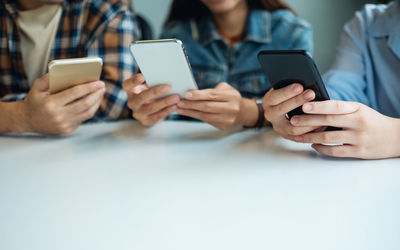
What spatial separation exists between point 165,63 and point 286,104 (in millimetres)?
248

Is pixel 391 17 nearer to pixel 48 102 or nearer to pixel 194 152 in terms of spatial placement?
pixel 194 152

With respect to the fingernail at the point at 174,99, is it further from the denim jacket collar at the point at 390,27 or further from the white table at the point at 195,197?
the denim jacket collar at the point at 390,27

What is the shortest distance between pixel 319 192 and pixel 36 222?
0.40 meters

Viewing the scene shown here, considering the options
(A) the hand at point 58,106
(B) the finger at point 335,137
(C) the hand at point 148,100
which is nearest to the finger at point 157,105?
(C) the hand at point 148,100

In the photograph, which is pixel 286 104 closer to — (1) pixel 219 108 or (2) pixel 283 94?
(2) pixel 283 94

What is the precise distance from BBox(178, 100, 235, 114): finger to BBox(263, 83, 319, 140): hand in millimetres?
134

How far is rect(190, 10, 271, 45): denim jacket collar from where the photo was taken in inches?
43.6

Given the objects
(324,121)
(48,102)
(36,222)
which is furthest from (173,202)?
(48,102)

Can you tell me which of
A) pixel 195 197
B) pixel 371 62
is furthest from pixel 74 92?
pixel 371 62

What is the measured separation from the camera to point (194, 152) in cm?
72

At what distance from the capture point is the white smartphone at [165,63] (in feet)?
2.21

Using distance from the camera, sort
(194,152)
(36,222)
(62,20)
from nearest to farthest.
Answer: (36,222), (194,152), (62,20)

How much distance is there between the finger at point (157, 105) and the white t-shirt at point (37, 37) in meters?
0.38

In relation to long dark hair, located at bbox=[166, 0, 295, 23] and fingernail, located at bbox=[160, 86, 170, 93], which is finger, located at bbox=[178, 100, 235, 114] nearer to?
fingernail, located at bbox=[160, 86, 170, 93]
